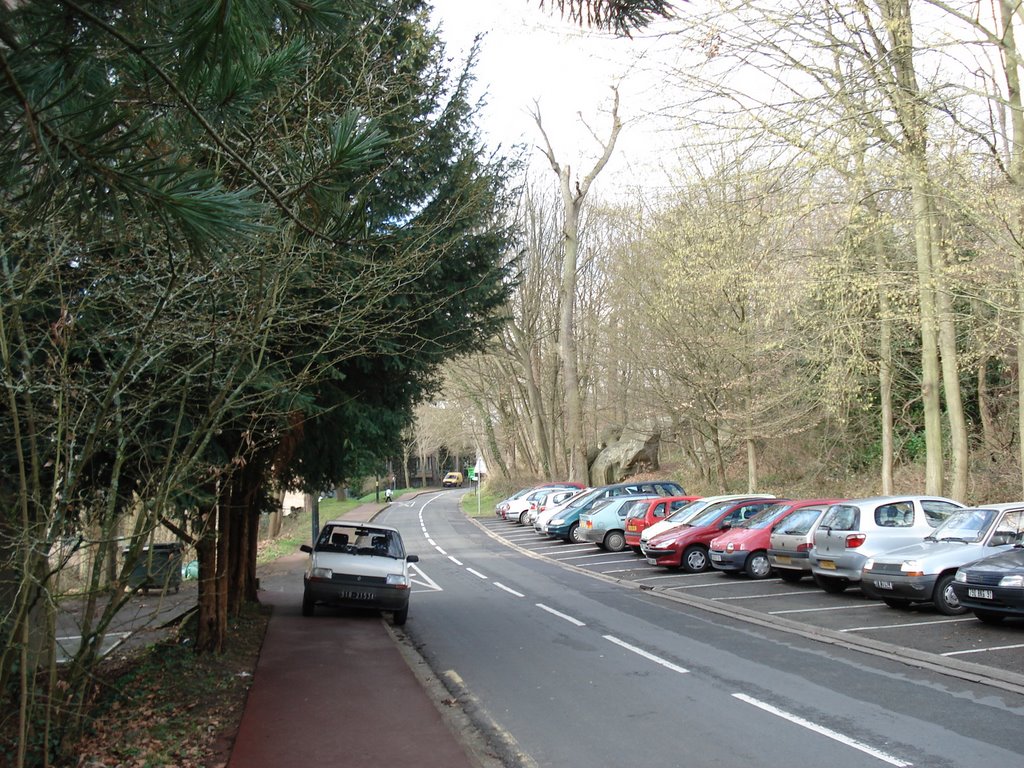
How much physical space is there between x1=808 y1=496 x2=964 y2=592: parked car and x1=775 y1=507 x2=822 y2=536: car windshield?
1227mm

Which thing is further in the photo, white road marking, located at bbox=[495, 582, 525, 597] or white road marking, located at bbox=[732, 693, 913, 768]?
white road marking, located at bbox=[495, 582, 525, 597]

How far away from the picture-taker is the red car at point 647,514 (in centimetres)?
2262

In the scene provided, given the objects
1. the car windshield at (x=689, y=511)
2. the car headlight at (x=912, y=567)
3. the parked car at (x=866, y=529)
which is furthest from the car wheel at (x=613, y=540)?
the car headlight at (x=912, y=567)

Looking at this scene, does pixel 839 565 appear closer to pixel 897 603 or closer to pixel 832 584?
pixel 897 603

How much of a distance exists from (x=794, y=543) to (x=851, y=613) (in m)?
2.97

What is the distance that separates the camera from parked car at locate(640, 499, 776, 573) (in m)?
19.0

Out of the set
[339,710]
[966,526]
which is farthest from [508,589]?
[339,710]

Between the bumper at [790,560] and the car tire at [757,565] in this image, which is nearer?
the bumper at [790,560]

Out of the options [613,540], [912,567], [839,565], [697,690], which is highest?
[912,567]

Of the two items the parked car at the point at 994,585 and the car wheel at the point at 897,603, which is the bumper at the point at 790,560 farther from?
the parked car at the point at 994,585

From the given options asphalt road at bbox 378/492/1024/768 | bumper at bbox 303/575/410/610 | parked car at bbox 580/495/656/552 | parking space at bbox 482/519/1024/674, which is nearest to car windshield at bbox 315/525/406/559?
bumper at bbox 303/575/410/610

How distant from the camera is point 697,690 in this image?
327 inches

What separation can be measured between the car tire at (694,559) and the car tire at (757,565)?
5.99 feet

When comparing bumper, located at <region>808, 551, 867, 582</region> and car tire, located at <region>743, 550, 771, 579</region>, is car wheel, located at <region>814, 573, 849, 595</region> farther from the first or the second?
car tire, located at <region>743, 550, 771, 579</region>
